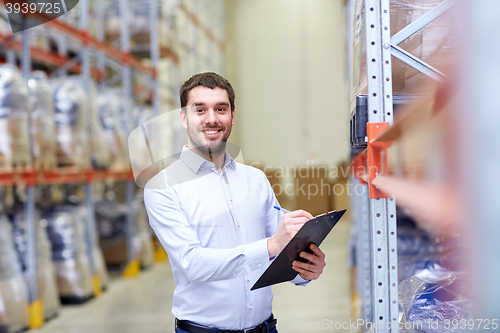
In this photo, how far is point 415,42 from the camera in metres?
1.45

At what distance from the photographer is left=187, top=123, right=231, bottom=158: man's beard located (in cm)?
149

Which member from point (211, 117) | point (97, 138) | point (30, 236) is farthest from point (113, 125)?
point (211, 117)

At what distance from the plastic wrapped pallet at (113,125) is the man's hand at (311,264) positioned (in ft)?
16.5

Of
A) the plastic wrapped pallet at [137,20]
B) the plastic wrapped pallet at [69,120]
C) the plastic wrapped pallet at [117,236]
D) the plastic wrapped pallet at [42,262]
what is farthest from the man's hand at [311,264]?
the plastic wrapped pallet at [137,20]

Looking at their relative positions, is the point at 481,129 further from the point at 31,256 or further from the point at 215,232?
the point at 31,256

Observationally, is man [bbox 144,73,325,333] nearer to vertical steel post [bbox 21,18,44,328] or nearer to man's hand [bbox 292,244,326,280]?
man's hand [bbox 292,244,326,280]

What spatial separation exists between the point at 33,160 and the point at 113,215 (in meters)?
2.44

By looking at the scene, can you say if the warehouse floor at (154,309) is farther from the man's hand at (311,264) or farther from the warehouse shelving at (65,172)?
the man's hand at (311,264)

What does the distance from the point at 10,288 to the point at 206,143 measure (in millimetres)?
3293

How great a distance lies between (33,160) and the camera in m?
4.53

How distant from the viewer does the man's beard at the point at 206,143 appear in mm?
1488

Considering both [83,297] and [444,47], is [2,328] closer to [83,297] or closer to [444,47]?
[83,297]

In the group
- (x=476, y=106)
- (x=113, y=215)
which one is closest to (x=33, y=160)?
(x=113, y=215)

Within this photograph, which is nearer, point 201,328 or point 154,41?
point 201,328
